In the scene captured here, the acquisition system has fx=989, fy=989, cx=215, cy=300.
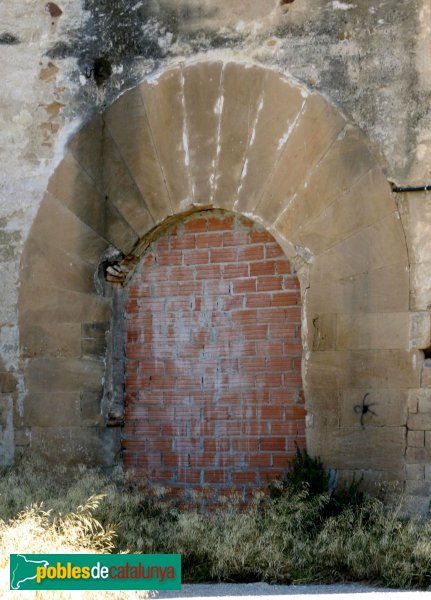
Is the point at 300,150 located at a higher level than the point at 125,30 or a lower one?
lower

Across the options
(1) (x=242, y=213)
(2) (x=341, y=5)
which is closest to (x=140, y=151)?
(1) (x=242, y=213)

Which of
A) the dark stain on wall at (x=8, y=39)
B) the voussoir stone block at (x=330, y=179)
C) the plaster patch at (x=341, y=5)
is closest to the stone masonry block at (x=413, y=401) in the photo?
the voussoir stone block at (x=330, y=179)

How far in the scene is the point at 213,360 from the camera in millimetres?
7508

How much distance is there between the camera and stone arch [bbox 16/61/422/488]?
6875 millimetres

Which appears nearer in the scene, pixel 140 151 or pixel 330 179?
pixel 330 179

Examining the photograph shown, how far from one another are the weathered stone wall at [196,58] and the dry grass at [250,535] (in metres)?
0.77

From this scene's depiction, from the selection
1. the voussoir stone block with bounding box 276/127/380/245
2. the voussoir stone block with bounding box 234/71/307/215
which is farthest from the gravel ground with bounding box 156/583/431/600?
the voussoir stone block with bounding box 234/71/307/215

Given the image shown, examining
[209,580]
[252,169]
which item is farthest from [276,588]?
[252,169]

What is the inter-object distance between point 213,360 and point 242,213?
1.13 meters

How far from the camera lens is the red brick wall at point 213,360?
7.32 metres

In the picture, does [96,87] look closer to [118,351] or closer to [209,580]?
[118,351]

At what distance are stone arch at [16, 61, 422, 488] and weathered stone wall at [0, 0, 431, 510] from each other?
5cm

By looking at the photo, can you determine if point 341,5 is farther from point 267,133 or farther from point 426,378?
point 426,378

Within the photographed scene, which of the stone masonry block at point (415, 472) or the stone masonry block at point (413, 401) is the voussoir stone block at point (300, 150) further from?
the stone masonry block at point (415, 472)
